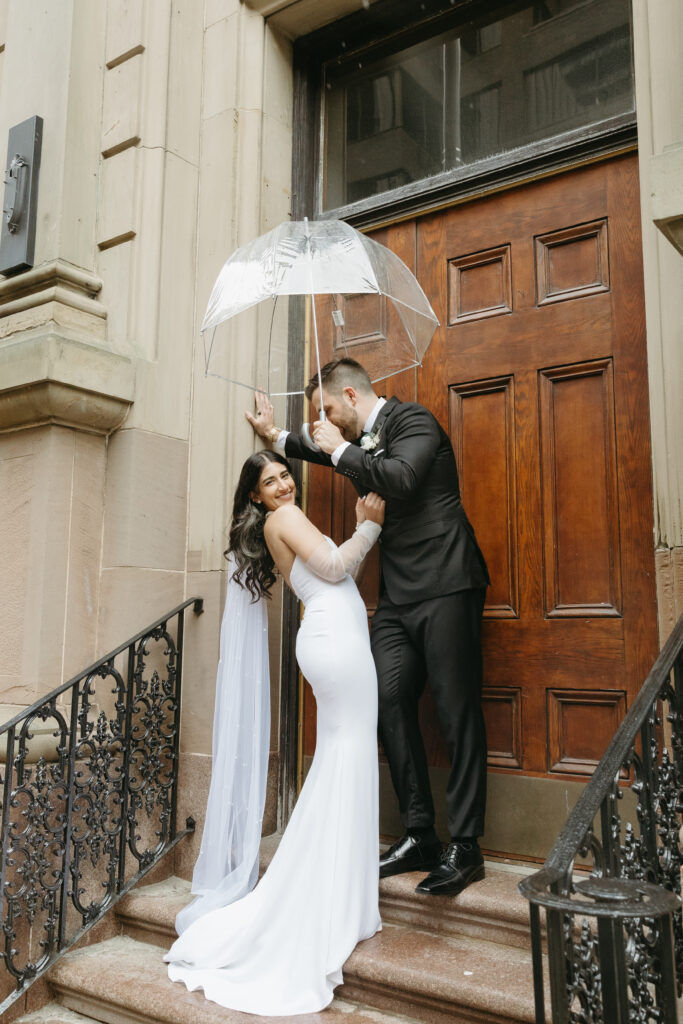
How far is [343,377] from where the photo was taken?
4.27 m

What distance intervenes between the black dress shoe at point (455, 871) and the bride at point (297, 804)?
24 cm

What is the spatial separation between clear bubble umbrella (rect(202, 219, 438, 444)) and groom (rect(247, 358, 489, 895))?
18.0 inches

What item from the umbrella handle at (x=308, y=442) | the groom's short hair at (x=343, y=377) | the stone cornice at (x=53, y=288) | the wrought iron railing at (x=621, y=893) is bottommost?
the wrought iron railing at (x=621, y=893)

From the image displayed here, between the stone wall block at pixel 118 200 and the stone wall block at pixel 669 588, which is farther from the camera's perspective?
the stone wall block at pixel 118 200

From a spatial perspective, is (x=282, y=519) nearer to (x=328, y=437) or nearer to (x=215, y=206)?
(x=328, y=437)

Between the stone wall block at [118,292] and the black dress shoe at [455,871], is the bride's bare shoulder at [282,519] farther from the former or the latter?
the black dress shoe at [455,871]

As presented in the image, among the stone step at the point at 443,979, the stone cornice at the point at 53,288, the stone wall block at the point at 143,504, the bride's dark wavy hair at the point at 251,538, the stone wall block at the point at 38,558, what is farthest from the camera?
the stone cornice at the point at 53,288

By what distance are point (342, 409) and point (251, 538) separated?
0.74m

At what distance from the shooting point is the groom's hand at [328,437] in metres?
4.01

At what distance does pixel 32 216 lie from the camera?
5.02 metres

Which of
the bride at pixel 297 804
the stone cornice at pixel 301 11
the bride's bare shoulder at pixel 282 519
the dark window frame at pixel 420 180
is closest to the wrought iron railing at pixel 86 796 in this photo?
the bride at pixel 297 804

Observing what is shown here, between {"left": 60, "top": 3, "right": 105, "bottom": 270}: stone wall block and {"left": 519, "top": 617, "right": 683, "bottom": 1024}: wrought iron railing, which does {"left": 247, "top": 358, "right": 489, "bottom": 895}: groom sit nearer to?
{"left": 519, "top": 617, "right": 683, "bottom": 1024}: wrought iron railing

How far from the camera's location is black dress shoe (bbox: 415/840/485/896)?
3588mm

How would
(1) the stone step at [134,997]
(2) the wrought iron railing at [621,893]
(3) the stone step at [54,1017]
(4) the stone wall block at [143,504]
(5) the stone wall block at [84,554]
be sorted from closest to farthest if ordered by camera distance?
(2) the wrought iron railing at [621,893], (1) the stone step at [134,997], (3) the stone step at [54,1017], (5) the stone wall block at [84,554], (4) the stone wall block at [143,504]
